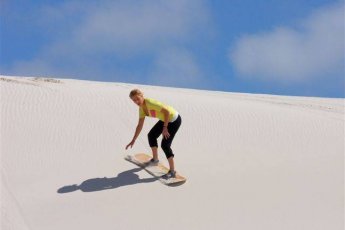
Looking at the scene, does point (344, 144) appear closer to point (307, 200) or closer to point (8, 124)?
point (307, 200)

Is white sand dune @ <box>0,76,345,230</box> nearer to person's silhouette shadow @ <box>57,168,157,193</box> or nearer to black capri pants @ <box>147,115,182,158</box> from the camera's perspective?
person's silhouette shadow @ <box>57,168,157,193</box>

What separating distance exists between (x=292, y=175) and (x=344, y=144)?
235 cm

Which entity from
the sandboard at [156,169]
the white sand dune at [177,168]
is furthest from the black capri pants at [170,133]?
the white sand dune at [177,168]

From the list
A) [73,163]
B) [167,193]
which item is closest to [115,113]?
[73,163]

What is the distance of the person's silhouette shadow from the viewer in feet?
22.1

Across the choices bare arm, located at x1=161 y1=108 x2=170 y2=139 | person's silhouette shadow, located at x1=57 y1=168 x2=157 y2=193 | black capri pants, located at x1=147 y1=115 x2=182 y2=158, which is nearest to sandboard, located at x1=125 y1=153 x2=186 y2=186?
person's silhouette shadow, located at x1=57 y1=168 x2=157 y2=193

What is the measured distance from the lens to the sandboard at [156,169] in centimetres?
681

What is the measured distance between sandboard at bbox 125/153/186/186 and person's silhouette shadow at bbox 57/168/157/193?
21 centimetres

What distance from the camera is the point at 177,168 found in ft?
24.8

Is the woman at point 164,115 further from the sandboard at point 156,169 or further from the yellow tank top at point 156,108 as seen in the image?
the sandboard at point 156,169

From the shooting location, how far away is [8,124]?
9477mm

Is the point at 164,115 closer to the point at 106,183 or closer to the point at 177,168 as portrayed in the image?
the point at 177,168

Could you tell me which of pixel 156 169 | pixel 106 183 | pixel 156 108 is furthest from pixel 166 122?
pixel 106 183

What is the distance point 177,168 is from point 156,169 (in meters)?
0.36
